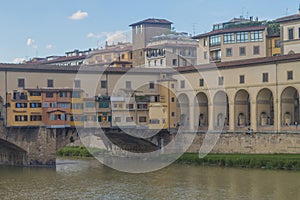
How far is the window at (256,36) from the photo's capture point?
61.7 m

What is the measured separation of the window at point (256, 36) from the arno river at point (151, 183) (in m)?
21.0

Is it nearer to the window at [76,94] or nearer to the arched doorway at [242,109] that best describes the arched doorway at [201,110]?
the arched doorway at [242,109]

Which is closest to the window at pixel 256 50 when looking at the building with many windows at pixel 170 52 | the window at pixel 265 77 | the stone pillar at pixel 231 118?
the building with many windows at pixel 170 52

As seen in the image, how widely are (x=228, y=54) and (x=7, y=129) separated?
2562 centimetres

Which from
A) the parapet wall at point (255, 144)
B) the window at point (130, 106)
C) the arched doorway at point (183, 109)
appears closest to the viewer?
the parapet wall at point (255, 144)

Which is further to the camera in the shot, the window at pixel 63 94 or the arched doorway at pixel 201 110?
the arched doorway at pixel 201 110

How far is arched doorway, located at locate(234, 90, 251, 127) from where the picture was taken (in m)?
52.2

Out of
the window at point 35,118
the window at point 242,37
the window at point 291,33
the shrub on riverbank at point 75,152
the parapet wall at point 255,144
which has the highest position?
the window at point 242,37

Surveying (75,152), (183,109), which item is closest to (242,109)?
(183,109)

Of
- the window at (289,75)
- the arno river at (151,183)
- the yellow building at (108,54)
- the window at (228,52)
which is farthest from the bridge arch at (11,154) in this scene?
the yellow building at (108,54)

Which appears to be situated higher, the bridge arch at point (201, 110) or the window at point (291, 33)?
the window at point (291, 33)

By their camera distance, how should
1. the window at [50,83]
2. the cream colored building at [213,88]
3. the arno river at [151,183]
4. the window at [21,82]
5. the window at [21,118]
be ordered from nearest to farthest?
the arno river at [151,183]
the window at [21,118]
the cream colored building at [213,88]
the window at [21,82]
the window at [50,83]

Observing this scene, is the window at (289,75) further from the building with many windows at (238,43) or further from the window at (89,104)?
the window at (89,104)

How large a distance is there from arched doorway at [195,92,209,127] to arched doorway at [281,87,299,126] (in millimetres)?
8992
